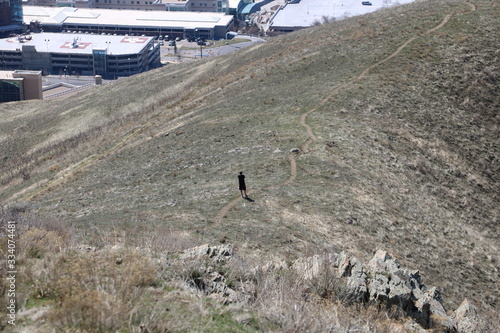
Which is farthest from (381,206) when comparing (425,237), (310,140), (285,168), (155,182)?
(155,182)

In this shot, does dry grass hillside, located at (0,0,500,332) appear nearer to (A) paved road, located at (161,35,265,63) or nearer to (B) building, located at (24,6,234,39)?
(A) paved road, located at (161,35,265,63)

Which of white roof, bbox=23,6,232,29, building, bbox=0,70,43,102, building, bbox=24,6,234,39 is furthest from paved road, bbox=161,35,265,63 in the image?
building, bbox=0,70,43,102

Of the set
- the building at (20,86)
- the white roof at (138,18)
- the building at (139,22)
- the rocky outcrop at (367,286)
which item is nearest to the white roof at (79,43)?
the building at (139,22)

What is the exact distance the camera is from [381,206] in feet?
88.4

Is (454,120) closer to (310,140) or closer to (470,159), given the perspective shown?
(470,159)

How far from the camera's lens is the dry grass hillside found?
16.5 m

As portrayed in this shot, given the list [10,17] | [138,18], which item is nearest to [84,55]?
[138,18]

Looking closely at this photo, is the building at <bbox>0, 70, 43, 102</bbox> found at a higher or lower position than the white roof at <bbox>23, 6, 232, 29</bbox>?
lower

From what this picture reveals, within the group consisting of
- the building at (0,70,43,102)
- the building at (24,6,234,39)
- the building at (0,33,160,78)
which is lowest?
the building at (0,70,43,102)

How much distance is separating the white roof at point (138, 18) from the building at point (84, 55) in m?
25.8

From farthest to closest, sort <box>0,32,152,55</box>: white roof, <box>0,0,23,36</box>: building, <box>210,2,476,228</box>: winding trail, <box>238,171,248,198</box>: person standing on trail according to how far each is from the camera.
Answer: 1. <box>0,0,23,36</box>: building
2. <box>0,32,152,55</box>: white roof
3. <box>238,171,248,198</box>: person standing on trail
4. <box>210,2,476,228</box>: winding trail

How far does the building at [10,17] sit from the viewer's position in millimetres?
183250

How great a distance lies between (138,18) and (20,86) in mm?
92729

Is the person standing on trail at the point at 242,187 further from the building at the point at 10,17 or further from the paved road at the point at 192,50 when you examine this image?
the building at the point at 10,17
